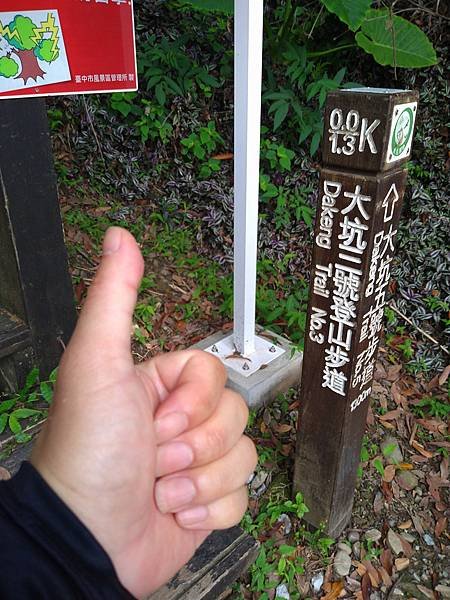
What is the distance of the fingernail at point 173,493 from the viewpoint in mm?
1162

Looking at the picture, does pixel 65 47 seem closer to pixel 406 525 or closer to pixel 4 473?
pixel 4 473

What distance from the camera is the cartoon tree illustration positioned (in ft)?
6.50

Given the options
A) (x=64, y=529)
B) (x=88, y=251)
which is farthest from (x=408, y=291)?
(x=64, y=529)

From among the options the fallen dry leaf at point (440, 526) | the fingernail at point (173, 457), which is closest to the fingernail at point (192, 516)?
the fingernail at point (173, 457)

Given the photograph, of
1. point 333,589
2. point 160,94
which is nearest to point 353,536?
point 333,589

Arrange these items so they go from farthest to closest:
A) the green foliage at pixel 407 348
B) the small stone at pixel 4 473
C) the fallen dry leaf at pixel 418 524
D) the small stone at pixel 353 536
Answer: the green foliage at pixel 407 348
the fallen dry leaf at pixel 418 524
the small stone at pixel 353 536
the small stone at pixel 4 473

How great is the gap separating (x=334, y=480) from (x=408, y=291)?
227cm

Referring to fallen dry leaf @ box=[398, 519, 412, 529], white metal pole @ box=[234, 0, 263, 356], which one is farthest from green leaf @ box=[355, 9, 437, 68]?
fallen dry leaf @ box=[398, 519, 412, 529]

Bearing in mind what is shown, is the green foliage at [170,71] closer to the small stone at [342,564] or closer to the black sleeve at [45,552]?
the small stone at [342,564]

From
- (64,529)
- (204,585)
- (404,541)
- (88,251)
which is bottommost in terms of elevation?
(404,541)

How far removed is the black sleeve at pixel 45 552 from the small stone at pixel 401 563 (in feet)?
6.46

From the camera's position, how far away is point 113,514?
1.07 meters

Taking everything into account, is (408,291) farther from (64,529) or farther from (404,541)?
(64,529)

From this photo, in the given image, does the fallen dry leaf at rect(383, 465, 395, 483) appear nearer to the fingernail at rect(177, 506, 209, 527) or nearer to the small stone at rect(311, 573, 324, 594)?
the small stone at rect(311, 573, 324, 594)
